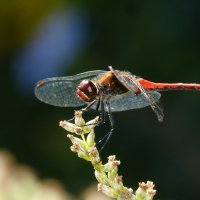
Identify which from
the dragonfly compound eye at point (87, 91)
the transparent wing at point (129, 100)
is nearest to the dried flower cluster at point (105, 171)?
the dragonfly compound eye at point (87, 91)

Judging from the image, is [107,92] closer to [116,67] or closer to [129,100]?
[129,100]

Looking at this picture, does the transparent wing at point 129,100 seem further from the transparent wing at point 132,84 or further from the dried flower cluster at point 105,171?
the dried flower cluster at point 105,171

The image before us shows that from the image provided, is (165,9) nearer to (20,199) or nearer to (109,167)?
(20,199)

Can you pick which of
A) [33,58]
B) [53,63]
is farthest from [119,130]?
[33,58]

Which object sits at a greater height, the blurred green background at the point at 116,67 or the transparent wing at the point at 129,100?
the transparent wing at the point at 129,100

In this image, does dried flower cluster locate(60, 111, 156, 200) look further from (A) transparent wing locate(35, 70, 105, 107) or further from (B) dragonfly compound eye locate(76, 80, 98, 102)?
(A) transparent wing locate(35, 70, 105, 107)

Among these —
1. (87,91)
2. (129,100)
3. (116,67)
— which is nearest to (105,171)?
(87,91)

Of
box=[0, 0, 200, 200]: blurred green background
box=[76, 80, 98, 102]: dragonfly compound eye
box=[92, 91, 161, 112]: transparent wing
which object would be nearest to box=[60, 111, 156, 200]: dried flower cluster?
box=[76, 80, 98, 102]: dragonfly compound eye
